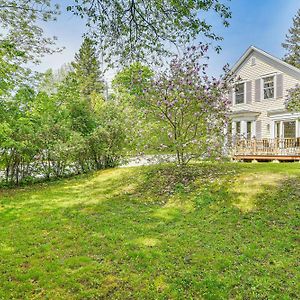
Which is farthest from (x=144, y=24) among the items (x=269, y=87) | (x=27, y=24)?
(x=269, y=87)

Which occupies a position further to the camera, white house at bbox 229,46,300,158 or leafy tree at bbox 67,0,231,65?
white house at bbox 229,46,300,158

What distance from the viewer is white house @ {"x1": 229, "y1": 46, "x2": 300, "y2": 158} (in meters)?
16.8

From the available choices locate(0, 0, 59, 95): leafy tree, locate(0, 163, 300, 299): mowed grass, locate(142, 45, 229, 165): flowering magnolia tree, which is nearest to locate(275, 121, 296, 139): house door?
locate(0, 163, 300, 299): mowed grass

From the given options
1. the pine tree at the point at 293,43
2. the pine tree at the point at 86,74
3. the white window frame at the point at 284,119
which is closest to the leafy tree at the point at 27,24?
the white window frame at the point at 284,119

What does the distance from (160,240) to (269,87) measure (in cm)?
1605

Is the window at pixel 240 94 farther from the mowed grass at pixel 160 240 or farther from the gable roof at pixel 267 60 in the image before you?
the mowed grass at pixel 160 240

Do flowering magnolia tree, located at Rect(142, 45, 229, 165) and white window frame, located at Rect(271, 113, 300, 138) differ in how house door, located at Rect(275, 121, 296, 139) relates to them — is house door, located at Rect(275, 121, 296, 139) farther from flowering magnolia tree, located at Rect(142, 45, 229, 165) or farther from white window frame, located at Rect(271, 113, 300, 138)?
flowering magnolia tree, located at Rect(142, 45, 229, 165)

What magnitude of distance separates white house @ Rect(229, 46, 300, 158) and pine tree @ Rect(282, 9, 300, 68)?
75.6ft

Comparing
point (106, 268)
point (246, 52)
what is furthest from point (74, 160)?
point (246, 52)

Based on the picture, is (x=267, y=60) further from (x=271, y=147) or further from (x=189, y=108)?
(x=189, y=108)

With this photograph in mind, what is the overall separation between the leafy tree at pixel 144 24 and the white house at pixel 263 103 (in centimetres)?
1229

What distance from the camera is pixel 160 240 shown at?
540cm

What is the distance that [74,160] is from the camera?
1267cm

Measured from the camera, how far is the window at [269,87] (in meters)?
18.4
